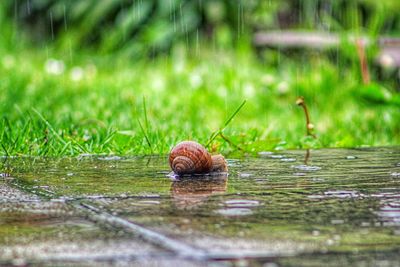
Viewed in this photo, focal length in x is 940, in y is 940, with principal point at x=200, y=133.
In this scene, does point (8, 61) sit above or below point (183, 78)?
above

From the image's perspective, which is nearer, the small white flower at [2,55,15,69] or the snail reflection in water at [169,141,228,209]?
the snail reflection in water at [169,141,228,209]

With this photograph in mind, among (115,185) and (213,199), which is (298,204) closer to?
(213,199)

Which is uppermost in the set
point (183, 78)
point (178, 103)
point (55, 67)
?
point (55, 67)

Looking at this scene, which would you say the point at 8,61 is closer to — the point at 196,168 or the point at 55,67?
the point at 55,67

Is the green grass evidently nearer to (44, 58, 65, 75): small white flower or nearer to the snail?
(44, 58, 65, 75): small white flower

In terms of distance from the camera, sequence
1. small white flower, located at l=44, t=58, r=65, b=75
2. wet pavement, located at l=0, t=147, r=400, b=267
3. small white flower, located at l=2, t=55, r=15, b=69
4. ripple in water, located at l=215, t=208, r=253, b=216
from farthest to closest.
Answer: small white flower, located at l=44, t=58, r=65, b=75, small white flower, located at l=2, t=55, r=15, b=69, ripple in water, located at l=215, t=208, r=253, b=216, wet pavement, located at l=0, t=147, r=400, b=267

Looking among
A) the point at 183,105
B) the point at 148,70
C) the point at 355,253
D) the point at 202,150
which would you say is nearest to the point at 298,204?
the point at 355,253

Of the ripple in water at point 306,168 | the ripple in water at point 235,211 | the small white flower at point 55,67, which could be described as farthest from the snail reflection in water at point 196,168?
the small white flower at point 55,67

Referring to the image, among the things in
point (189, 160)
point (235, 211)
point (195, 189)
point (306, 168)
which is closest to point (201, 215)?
point (235, 211)

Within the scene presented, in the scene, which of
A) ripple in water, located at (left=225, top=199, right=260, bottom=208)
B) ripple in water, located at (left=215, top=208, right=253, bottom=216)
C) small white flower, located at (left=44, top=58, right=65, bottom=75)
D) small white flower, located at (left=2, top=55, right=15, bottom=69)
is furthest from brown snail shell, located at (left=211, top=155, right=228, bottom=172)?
small white flower, located at (left=44, top=58, right=65, bottom=75)
